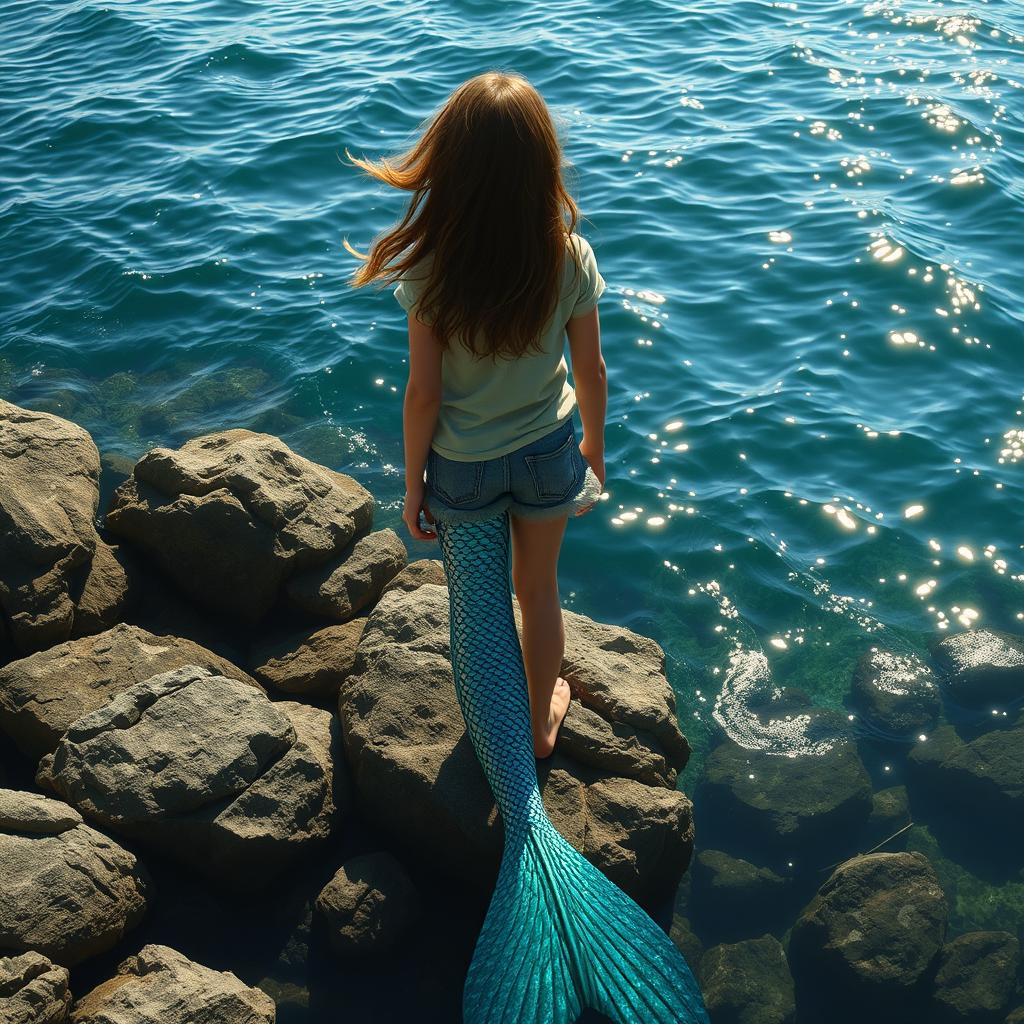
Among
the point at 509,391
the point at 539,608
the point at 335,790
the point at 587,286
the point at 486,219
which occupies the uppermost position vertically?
the point at 486,219

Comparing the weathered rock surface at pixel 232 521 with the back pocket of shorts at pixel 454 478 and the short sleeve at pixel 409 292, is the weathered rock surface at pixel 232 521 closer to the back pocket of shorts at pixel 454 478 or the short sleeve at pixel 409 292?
the back pocket of shorts at pixel 454 478

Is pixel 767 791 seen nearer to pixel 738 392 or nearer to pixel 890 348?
pixel 738 392

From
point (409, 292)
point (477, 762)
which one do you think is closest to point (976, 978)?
point (477, 762)

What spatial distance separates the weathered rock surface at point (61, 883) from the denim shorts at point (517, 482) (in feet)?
5.43

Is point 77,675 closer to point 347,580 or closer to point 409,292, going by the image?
point 347,580

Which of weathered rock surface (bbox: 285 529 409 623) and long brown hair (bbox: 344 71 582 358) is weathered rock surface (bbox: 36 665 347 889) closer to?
weathered rock surface (bbox: 285 529 409 623)

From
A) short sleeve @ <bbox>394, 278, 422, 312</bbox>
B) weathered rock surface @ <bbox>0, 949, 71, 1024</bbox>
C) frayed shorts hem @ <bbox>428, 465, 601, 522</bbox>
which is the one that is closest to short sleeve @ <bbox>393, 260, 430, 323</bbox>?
short sleeve @ <bbox>394, 278, 422, 312</bbox>

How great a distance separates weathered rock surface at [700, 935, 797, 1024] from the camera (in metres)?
4.36

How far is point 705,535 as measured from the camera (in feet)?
21.9

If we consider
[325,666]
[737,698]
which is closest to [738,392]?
[737,698]

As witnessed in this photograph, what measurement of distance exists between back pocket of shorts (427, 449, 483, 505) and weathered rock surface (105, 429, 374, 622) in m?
1.58

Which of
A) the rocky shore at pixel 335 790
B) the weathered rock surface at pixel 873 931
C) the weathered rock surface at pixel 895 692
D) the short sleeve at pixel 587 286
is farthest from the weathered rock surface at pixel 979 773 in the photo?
the short sleeve at pixel 587 286

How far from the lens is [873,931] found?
14.9 feet

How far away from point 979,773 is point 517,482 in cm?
288
